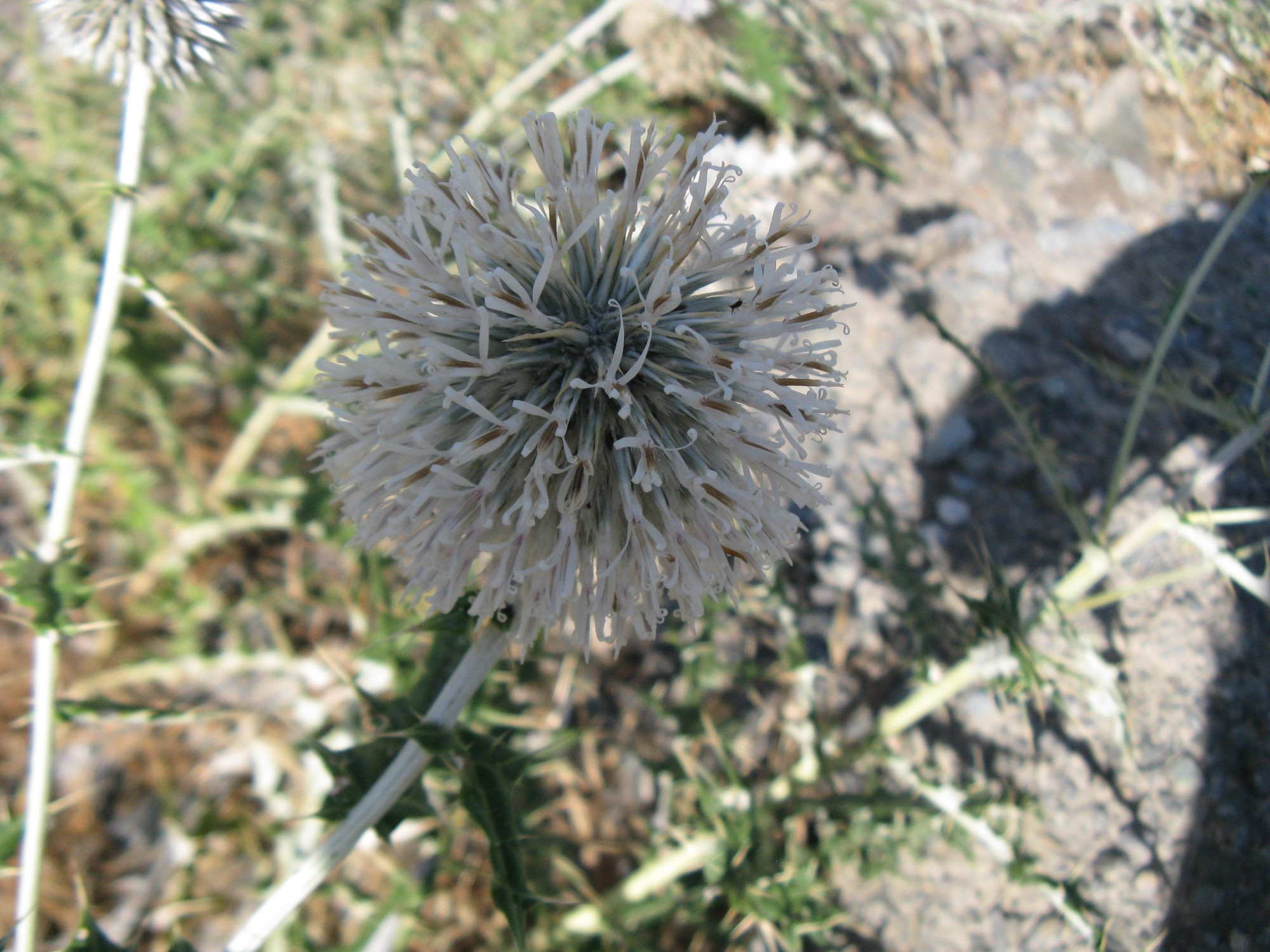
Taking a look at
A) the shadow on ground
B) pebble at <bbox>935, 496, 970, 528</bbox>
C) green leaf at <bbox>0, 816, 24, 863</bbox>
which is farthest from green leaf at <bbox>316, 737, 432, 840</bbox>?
pebble at <bbox>935, 496, 970, 528</bbox>

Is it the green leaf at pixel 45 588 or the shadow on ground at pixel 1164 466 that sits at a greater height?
the shadow on ground at pixel 1164 466

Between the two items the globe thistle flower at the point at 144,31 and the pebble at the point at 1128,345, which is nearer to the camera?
the globe thistle flower at the point at 144,31

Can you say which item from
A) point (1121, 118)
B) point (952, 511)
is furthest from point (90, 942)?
point (1121, 118)

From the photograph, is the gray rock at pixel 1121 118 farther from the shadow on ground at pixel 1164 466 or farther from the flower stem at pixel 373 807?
the flower stem at pixel 373 807

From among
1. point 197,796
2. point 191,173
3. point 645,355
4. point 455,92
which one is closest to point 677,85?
point 455,92

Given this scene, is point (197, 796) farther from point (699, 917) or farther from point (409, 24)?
point (409, 24)

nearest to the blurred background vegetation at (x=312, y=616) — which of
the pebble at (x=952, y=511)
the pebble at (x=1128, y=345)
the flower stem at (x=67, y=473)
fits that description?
the flower stem at (x=67, y=473)

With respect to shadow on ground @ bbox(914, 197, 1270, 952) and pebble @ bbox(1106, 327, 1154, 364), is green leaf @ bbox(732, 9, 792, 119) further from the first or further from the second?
pebble @ bbox(1106, 327, 1154, 364)
